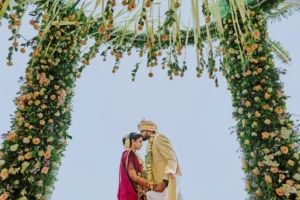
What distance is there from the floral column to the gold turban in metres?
0.73

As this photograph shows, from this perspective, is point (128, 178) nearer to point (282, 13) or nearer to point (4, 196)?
point (4, 196)

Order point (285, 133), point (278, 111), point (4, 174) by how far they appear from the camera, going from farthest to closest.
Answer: point (278, 111) < point (285, 133) < point (4, 174)

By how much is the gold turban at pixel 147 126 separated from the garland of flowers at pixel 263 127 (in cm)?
82

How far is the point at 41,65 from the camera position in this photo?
3.19 m

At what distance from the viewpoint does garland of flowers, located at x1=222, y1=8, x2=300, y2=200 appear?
8.52 feet

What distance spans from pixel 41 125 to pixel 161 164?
114cm

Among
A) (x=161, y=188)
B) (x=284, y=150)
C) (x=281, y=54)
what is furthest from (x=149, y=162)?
(x=281, y=54)

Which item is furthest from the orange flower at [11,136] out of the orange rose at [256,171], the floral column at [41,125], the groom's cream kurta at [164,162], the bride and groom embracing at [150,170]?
the orange rose at [256,171]

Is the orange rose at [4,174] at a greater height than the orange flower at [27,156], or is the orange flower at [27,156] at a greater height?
the orange flower at [27,156]

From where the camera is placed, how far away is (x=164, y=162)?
2.79 metres

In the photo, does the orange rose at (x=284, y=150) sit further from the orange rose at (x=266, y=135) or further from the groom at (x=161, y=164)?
the groom at (x=161, y=164)

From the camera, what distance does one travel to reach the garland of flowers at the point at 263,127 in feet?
8.52

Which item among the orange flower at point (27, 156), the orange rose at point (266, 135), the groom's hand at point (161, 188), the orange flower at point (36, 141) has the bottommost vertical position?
the groom's hand at point (161, 188)

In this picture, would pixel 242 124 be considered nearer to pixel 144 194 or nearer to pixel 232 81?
pixel 232 81
